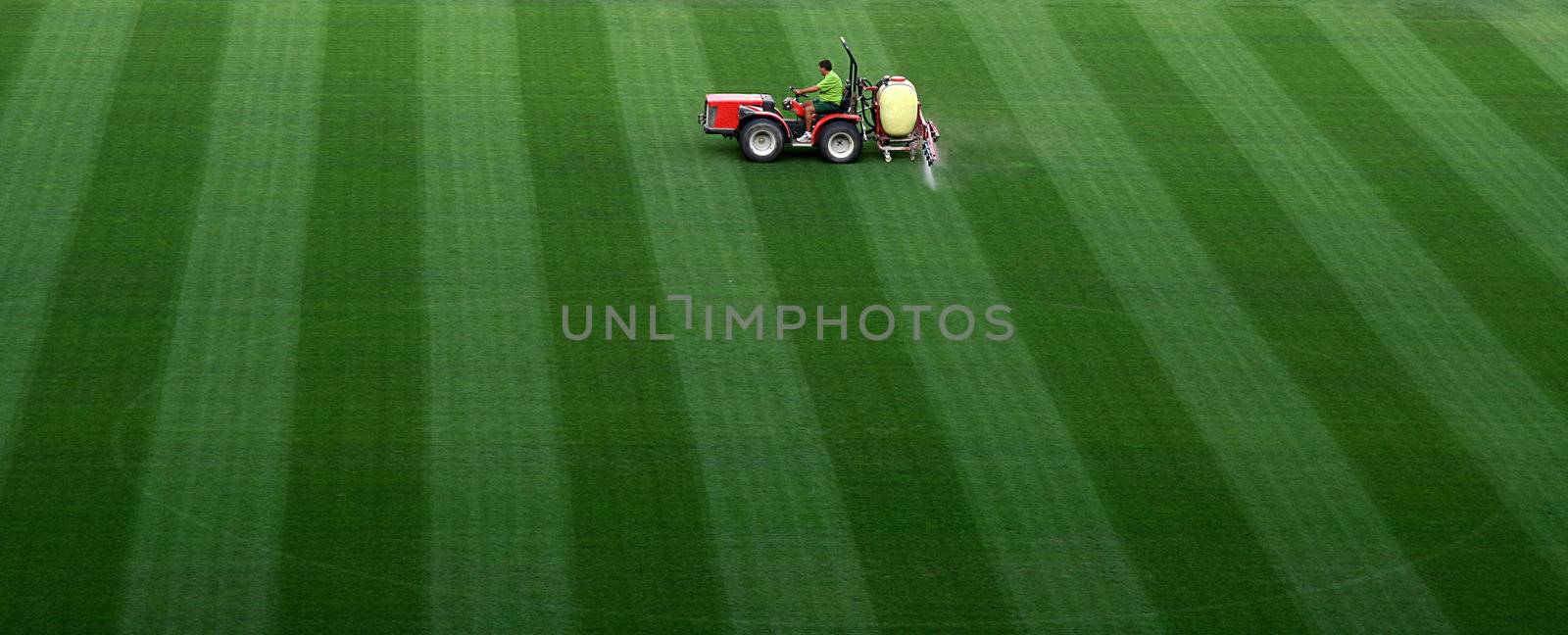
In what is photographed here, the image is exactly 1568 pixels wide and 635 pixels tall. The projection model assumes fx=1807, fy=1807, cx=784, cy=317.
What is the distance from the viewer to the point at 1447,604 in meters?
15.8

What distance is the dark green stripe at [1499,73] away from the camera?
26.2 metres

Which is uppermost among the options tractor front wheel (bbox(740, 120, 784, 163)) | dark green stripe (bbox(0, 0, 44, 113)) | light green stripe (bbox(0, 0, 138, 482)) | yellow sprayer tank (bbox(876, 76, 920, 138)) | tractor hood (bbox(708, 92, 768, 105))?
yellow sprayer tank (bbox(876, 76, 920, 138))

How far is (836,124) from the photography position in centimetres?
2397

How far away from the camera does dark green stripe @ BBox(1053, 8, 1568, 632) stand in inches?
640

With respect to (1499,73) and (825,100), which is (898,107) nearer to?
(825,100)

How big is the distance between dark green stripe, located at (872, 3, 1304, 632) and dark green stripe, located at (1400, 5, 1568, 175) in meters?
7.53

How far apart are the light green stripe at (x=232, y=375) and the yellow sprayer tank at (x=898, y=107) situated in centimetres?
753

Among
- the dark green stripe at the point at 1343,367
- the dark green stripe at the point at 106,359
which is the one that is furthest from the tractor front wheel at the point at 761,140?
the dark green stripe at the point at 106,359

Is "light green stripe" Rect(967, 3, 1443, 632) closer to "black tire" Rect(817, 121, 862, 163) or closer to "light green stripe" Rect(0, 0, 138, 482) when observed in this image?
"black tire" Rect(817, 121, 862, 163)

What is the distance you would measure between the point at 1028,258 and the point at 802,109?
4213 millimetres

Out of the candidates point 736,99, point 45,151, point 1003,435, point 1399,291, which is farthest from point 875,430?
point 45,151

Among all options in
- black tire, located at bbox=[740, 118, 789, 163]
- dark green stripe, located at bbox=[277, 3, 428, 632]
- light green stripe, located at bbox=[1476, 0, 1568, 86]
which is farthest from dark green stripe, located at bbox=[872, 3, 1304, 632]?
light green stripe, located at bbox=[1476, 0, 1568, 86]

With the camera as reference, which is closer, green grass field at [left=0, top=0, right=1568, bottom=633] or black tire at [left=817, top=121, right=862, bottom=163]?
green grass field at [left=0, top=0, right=1568, bottom=633]

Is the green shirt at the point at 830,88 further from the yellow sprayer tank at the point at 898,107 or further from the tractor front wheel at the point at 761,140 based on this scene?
the tractor front wheel at the point at 761,140
